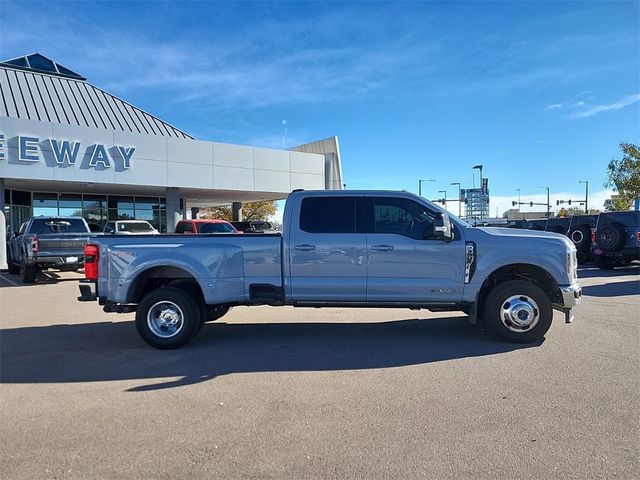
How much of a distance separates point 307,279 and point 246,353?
126 centimetres

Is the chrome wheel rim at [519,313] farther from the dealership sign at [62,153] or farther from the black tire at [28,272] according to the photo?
the dealership sign at [62,153]

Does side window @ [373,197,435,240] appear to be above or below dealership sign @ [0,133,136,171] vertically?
below

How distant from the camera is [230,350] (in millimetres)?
6207

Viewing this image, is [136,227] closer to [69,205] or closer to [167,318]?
[69,205]

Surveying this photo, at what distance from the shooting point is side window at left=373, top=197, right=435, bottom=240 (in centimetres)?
644

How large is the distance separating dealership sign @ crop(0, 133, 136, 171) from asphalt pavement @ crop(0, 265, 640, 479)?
1554cm

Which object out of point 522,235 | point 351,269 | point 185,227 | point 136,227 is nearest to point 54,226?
point 136,227

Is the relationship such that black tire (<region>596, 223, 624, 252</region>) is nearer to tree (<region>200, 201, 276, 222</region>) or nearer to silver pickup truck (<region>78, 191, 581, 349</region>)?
silver pickup truck (<region>78, 191, 581, 349</region>)

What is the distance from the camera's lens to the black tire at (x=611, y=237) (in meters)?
15.7

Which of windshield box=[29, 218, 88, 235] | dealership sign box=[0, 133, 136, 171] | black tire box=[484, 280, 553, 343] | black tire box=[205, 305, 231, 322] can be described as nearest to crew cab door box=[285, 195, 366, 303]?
black tire box=[205, 305, 231, 322]

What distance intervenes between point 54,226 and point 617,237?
59.2 ft

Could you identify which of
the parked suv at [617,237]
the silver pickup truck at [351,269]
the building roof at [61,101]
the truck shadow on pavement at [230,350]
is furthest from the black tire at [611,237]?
the building roof at [61,101]

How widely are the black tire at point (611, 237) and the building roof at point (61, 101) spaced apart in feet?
71.1

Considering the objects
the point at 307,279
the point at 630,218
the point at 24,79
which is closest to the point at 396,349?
the point at 307,279
